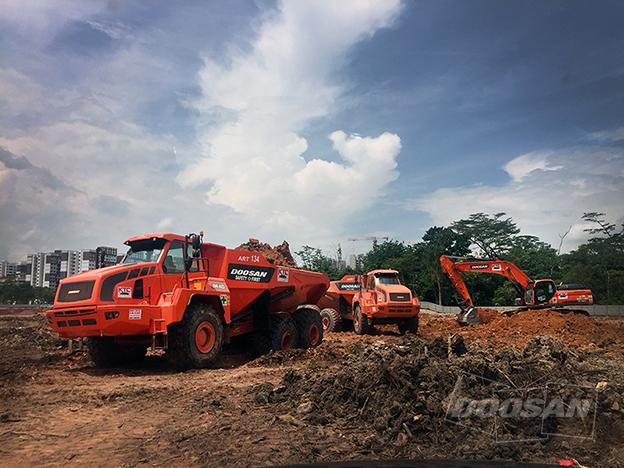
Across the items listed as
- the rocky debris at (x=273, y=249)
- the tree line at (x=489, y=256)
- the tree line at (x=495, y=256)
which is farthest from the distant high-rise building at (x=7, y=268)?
the rocky debris at (x=273, y=249)

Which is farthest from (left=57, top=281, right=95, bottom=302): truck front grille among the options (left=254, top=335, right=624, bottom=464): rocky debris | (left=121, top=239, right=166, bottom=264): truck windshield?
(left=254, top=335, right=624, bottom=464): rocky debris

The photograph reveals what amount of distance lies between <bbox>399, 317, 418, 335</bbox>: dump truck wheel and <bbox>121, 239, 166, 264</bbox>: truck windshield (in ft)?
35.5

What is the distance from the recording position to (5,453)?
15.7 feet

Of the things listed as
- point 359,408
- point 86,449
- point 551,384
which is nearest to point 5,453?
point 86,449

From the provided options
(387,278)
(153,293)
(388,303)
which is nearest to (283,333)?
(153,293)

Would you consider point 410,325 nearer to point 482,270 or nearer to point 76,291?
point 482,270

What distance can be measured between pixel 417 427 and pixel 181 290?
5590 millimetres

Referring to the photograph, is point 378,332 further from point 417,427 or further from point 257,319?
point 417,427

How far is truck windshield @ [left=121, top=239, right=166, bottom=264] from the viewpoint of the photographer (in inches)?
389

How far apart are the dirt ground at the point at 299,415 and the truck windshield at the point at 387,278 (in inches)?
363

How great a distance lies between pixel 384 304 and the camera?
17.2 metres

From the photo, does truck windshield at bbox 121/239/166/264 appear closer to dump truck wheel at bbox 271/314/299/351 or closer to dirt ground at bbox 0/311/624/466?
dirt ground at bbox 0/311/624/466

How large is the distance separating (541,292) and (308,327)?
12.5 m

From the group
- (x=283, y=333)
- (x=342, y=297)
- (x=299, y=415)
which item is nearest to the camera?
(x=299, y=415)
